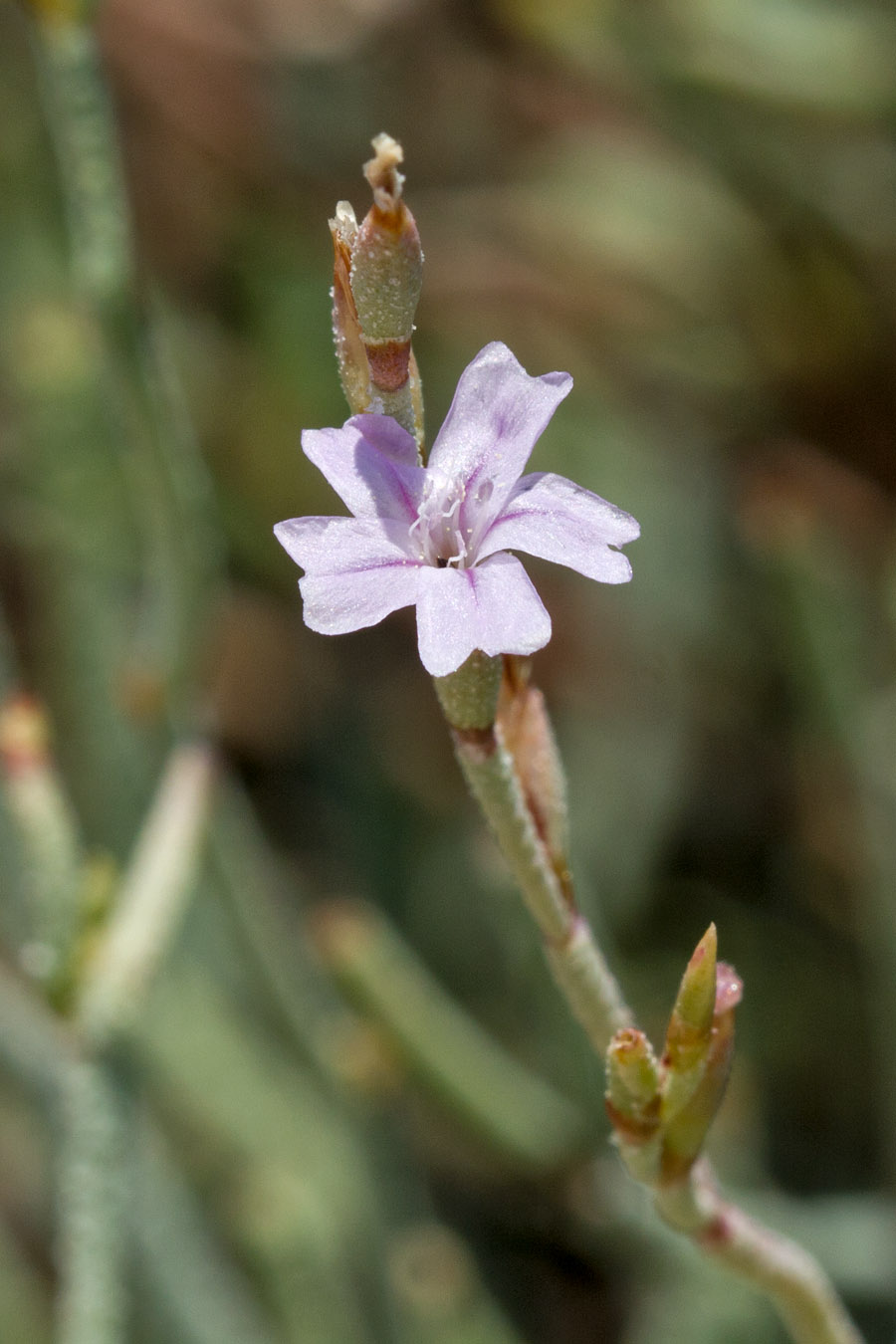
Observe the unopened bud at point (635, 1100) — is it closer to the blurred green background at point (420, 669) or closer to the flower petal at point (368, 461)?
the flower petal at point (368, 461)

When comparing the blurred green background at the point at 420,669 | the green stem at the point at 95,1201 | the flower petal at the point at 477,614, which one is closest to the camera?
the flower petal at the point at 477,614

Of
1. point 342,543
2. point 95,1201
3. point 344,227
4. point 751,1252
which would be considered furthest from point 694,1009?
point 95,1201

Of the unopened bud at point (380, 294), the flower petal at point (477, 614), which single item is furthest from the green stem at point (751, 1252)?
the unopened bud at point (380, 294)

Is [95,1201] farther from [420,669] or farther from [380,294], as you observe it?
[420,669]

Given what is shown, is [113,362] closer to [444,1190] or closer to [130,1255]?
[130,1255]

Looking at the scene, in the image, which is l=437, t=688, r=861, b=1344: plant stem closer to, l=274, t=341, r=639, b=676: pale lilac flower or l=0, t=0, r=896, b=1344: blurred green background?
l=274, t=341, r=639, b=676: pale lilac flower

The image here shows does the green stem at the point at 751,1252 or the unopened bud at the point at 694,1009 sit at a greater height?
the unopened bud at the point at 694,1009

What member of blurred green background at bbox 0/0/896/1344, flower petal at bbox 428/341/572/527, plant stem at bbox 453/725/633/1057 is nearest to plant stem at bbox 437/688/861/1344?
plant stem at bbox 453/725/633/1057
